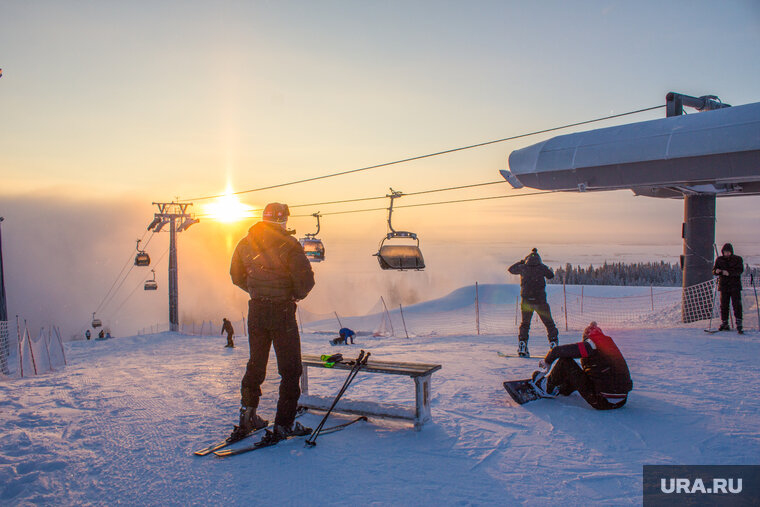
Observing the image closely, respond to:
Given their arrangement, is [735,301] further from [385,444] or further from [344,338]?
[385,444]

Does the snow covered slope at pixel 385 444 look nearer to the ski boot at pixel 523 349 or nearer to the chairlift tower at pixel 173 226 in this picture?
the ski boot at pixel 523 349

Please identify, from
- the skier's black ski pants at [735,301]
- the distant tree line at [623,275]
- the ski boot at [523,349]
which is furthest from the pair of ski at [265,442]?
the distant tree line at [623,275]

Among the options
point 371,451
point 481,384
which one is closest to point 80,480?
point 371,451

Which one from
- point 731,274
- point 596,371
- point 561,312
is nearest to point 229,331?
point 596,371

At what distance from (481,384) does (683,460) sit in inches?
124

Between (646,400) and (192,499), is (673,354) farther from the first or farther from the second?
(192,499)

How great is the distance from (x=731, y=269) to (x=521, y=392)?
340 inches

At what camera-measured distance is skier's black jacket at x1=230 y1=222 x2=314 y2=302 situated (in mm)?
4633

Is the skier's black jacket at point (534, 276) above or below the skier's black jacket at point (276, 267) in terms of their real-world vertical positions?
below

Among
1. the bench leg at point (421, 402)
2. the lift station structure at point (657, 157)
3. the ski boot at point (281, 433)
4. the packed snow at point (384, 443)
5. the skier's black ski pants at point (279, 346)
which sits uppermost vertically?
the lift station structure at point (657, 157)

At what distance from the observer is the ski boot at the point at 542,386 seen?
608 cm

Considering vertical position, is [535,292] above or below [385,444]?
above

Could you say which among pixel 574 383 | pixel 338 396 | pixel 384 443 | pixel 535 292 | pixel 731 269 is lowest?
pixel 384 443

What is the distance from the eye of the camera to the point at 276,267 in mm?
4629
